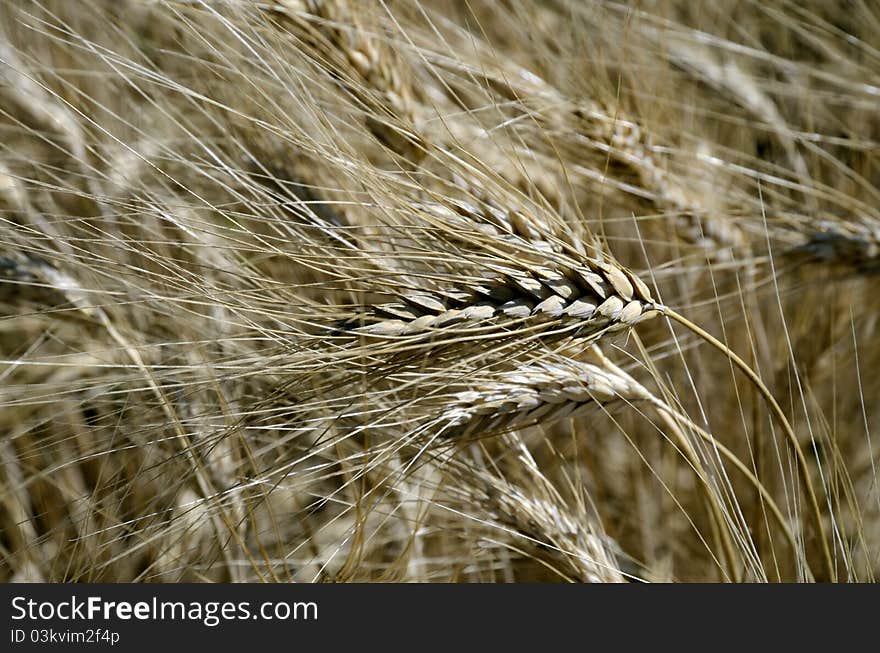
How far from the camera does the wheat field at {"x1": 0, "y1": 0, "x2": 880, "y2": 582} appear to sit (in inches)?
25.4

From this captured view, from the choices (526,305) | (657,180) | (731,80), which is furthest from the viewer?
(731,80)

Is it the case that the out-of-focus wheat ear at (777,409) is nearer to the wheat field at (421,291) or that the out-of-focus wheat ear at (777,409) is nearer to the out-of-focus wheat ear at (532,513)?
the wheat field at (421,291)

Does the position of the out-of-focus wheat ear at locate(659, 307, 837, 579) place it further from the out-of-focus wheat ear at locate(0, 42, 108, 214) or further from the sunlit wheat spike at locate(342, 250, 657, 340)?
the out-of-focus wheat ear at locate(0, 42, 108, 214)

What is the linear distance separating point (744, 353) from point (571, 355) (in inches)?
26.5

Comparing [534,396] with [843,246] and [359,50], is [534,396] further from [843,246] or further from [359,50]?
[843,246]

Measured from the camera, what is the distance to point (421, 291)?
646 mm

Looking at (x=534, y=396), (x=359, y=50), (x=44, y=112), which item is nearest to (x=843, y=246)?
(x=534, y=396)

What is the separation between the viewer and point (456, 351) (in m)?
0.66

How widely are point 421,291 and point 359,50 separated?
32cm

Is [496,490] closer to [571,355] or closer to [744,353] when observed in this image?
[571,355]

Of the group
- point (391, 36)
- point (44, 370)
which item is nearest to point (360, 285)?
point (391, 36)

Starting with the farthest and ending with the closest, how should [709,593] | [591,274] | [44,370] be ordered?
[44,370] < [709,593] < [591,274]

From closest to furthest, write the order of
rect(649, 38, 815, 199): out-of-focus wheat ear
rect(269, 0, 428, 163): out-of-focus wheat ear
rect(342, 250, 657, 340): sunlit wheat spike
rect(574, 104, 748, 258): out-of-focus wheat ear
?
rect(342, 250, 657, 340): sunlit wheat spike
rect(269, 0, 428, 163): out-of-focus wheat ear
rect(574, 104, 748, 258): out-of-focus wheat ear
rect(649, 38, 815, 199): out-of-focus wheat ear

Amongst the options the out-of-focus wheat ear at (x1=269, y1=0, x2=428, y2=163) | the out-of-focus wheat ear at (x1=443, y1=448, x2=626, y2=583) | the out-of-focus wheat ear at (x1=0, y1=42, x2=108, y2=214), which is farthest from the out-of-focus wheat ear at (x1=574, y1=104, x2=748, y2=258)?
the out-of-focus wheat ear at (x1=0, y1=42, x2=108, y2=214)
